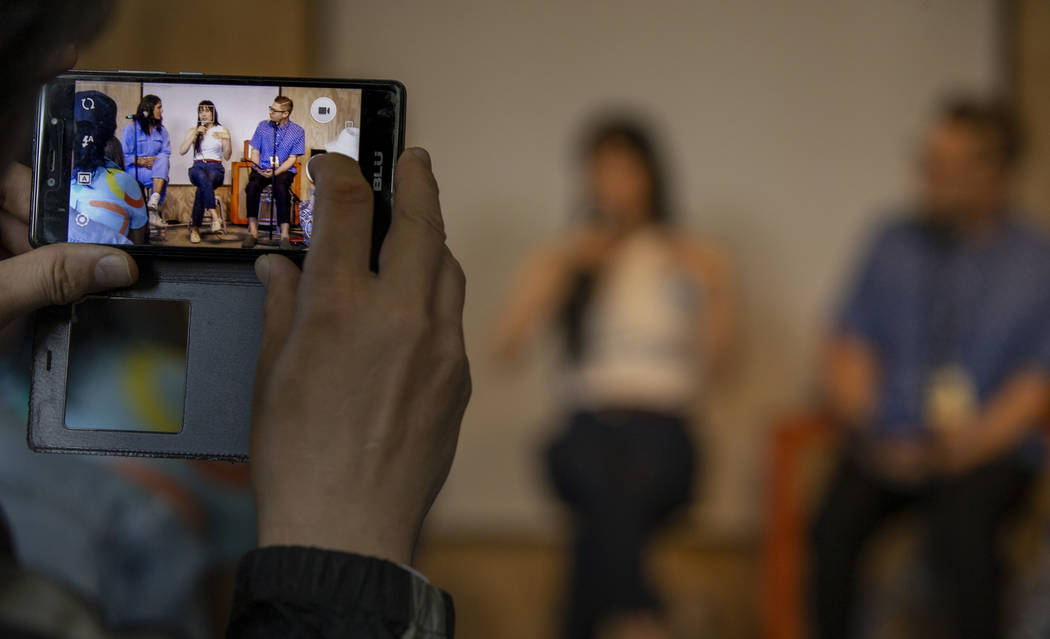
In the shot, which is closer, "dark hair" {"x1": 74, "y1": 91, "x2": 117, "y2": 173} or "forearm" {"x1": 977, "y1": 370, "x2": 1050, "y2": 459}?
"dark hair" {"x1": 74, "y1": 91, "x2": 117, "y2": 173}

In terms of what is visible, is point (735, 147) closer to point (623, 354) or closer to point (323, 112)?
point (623, 354)

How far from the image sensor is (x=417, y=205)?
34 centimetres

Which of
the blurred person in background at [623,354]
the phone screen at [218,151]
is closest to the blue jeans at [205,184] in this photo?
the phone screen at [218,151]

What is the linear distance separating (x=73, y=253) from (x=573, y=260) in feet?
4.87

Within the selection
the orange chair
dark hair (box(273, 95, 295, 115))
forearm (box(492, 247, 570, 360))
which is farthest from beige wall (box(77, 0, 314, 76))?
the orange chair

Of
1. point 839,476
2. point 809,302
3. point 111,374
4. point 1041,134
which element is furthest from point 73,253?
point 1041,134

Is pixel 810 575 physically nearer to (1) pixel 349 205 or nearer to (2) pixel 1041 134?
(2) pixel 1041 134

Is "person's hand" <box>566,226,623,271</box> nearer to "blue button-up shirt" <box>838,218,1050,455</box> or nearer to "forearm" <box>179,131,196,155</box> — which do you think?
"blue button-up shirt" <box>838,218,1050,455</box>

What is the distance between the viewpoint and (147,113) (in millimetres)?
370

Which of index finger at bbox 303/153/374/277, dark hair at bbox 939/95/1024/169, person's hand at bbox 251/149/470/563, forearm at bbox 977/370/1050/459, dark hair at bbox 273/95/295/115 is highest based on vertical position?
dark hair at bbox 939/95/1024/169

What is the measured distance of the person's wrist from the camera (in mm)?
303

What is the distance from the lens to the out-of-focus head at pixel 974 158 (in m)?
1.61

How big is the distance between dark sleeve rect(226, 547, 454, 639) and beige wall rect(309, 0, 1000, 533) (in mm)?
1943

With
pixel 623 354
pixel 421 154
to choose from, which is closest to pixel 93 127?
pixel 421 154
